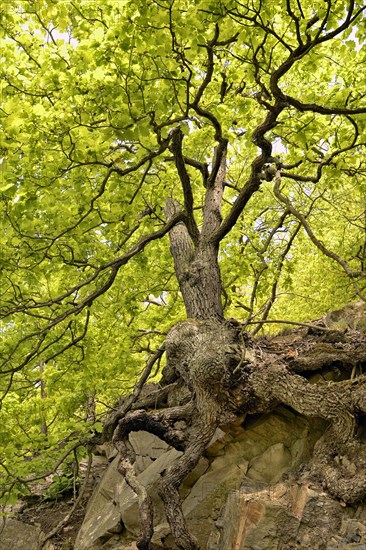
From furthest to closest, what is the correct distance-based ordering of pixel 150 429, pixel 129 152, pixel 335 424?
pixel 129 152, pixel 150 429, pixel 335 424

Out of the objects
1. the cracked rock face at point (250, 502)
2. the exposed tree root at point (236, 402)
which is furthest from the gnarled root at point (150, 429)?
the cracked rock face at point (250, 502)

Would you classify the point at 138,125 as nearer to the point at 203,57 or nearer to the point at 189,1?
the point at 189,1

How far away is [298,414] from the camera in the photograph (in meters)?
6.23

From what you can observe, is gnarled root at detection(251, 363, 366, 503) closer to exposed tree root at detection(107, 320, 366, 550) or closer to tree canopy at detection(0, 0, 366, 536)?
exposed tree root at detection(107, 320, 366, 550)

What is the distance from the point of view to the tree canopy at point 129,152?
5.68m

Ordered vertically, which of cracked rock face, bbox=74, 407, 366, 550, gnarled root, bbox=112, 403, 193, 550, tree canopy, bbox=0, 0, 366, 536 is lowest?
cracked rock face, bbox=74, 407, 366, 550

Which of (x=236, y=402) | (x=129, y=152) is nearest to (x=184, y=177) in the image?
(x=129, y=152)

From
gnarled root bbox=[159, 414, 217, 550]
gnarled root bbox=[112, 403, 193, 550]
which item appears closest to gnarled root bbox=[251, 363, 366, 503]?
gnarled root bbox=[159, 414, 217, 550]

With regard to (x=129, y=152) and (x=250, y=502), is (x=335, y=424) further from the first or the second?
(x=129, y=152)

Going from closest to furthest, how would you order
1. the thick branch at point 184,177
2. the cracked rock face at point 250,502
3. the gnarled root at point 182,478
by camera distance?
the cracked rock face at point 250,502, the gnarled root at point 182,478, the thick branch at point 184,177

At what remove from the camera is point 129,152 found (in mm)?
8281

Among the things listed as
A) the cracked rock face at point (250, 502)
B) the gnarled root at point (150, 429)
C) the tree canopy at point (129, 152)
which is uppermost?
the tree canopy at point (129, 152)

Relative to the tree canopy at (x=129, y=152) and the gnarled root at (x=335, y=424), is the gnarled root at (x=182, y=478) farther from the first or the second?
the tree canopy at (x=129, y=152)

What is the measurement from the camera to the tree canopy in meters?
5.68
